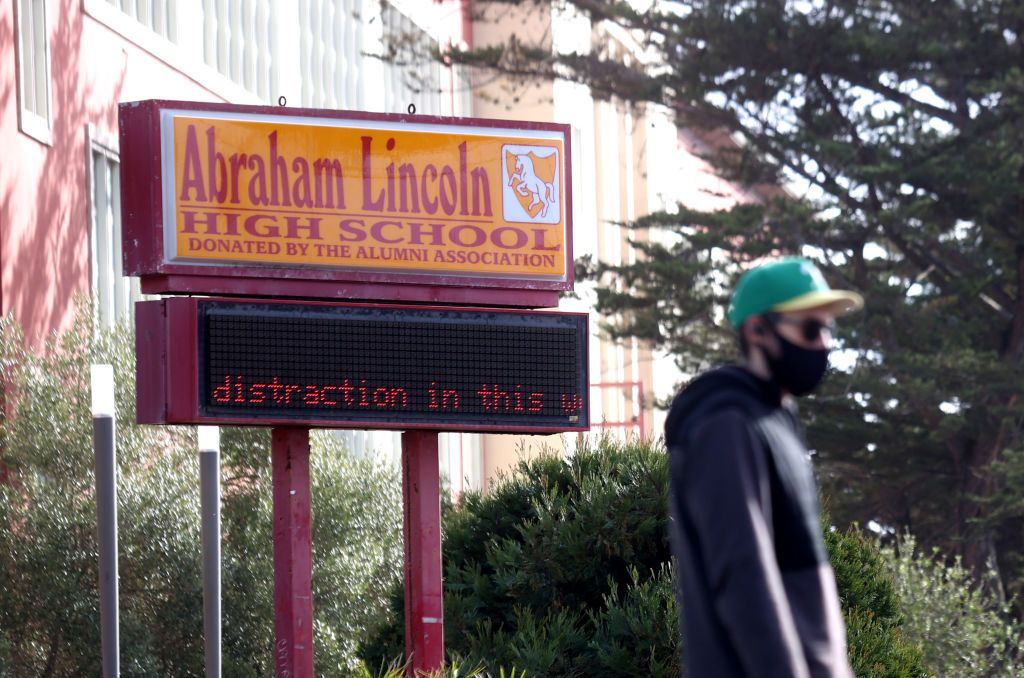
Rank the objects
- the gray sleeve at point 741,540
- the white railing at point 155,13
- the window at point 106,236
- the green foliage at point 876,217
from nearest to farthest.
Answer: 1. the gray sleeve at point 741,540
2. the window at point 106,236
3. the white railing at point 155,13
4. the green foliage at point 876,217

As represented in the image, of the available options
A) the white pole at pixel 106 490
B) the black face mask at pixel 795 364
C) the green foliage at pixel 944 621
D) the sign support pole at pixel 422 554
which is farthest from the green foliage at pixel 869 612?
the black face mask at pixel 795 364

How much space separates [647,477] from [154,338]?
138 inches

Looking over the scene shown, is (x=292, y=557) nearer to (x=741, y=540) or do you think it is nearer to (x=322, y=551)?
(x=322, y=551)

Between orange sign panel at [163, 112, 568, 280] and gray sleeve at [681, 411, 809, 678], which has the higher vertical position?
orange sign panel at [163, 112, 568, 280]

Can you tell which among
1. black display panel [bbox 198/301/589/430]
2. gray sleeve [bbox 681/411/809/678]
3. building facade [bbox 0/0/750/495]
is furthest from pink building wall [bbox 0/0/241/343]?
gray sleeve [bbox 681/411/809/678]

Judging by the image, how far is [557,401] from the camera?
9.93 metres

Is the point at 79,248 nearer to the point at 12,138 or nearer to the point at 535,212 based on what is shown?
the point at 12,138

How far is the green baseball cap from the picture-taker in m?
3.55

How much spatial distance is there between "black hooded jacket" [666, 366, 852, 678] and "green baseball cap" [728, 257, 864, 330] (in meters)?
0.15

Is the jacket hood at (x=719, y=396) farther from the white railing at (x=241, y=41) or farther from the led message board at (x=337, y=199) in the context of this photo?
the white railing at (x=241, y=41)

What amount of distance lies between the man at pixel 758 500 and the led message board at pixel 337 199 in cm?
656

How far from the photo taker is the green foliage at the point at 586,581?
1007 centimetres

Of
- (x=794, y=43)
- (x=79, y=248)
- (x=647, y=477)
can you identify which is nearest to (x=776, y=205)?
(x=794, y=43)

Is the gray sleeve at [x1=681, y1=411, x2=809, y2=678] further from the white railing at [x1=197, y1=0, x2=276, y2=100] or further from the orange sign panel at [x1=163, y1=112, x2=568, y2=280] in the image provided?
the white railing at [x1=197, y1=0, x2=276, y2=100]
